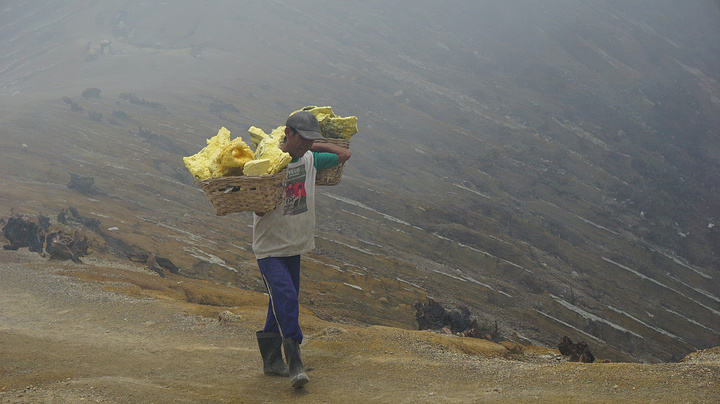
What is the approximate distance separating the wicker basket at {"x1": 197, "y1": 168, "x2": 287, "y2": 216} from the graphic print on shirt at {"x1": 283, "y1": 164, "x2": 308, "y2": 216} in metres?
0.21

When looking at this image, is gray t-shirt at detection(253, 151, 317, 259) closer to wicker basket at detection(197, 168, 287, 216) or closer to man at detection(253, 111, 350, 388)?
man at detection(253, 111, 350, 388)

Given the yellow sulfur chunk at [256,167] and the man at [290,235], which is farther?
the man at [290,235]

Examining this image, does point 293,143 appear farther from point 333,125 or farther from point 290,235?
point 333,125

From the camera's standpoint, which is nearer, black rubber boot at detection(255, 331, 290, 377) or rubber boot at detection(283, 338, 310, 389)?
rubber boot at detection(283, 338, 310, 389)

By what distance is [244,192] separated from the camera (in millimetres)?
3875

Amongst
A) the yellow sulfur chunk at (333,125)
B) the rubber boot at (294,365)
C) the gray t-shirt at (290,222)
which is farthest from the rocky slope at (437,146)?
the gray t-shirt at (290,222)

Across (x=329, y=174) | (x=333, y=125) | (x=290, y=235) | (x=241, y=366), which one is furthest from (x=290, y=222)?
(x=241, y=366)

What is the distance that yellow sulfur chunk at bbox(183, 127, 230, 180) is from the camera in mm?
4000

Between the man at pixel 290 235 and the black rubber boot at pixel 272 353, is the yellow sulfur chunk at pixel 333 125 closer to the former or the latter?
the man at pixel 290 235

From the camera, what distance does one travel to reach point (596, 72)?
33375 mm

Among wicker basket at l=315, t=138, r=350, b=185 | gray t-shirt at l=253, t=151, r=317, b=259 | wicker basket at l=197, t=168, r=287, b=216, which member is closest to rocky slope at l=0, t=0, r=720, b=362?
wicker basket at l=315, t=138, r=350, b=185

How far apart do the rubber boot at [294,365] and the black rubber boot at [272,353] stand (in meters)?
0.34

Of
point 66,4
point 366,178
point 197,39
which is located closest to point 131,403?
point 366,178

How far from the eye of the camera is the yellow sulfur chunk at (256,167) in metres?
3.76
